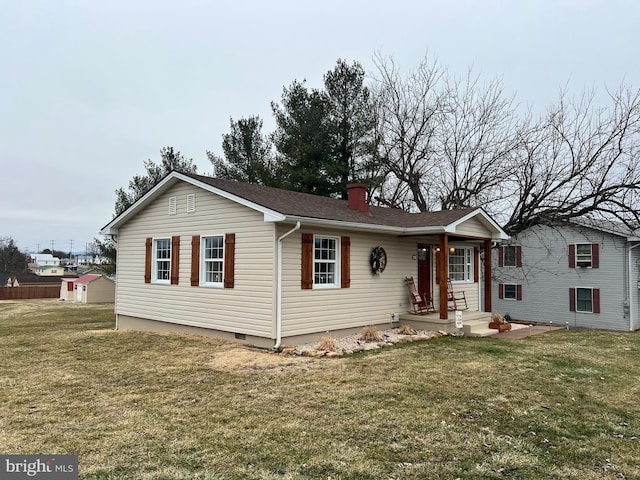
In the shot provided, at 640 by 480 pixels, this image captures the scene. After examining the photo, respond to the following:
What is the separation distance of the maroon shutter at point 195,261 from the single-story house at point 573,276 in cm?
1477

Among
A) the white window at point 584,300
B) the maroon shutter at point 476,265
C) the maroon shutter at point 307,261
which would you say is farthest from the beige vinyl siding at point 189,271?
the white window at point 584,300

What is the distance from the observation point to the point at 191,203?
419 inches

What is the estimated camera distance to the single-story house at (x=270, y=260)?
8906mm

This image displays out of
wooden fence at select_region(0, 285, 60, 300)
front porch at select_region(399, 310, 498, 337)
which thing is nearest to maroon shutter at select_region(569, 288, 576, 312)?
front porch at select_region(399, 310, 498, 337)

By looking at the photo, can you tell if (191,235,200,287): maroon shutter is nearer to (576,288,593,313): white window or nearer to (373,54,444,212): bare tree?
(373,54,444,212): bare tree

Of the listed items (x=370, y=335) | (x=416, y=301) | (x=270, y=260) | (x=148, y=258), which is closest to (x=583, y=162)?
(x=416, y=301)

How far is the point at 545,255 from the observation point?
75.3ft

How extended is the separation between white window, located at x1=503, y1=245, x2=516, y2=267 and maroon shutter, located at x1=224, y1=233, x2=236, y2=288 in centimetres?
1899

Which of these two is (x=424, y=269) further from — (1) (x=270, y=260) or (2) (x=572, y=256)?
(2) (x=572, y=256)

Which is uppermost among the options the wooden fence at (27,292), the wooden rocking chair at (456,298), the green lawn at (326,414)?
the wooden rocking chair at (456,298)

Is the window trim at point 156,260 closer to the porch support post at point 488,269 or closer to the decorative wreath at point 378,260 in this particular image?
the decorative wreath at point 378,260

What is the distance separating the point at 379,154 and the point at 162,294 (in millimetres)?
11788

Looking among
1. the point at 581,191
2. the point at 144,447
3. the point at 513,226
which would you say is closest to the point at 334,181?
the point at 513,226

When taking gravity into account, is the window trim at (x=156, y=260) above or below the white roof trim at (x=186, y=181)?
below
